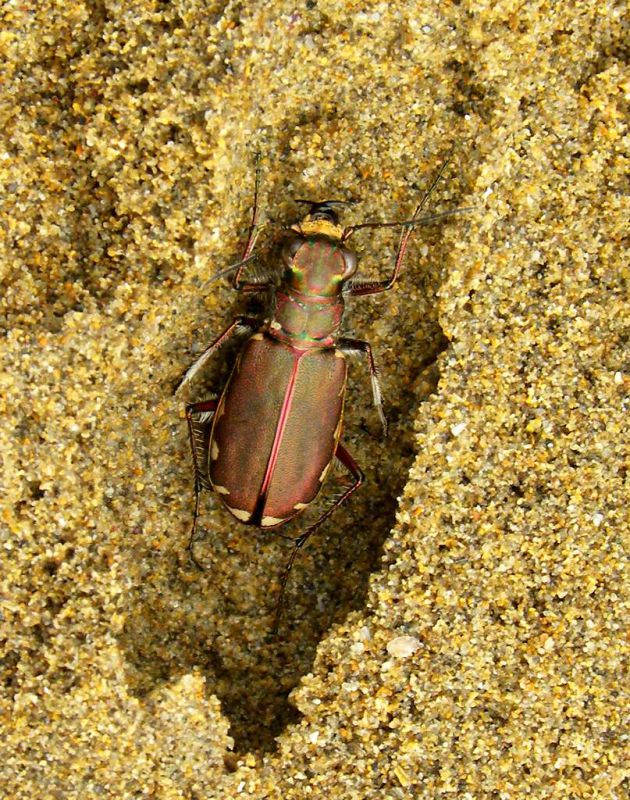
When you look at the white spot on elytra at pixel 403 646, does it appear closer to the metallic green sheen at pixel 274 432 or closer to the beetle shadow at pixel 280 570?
the beetle shadow at pixel 280 570

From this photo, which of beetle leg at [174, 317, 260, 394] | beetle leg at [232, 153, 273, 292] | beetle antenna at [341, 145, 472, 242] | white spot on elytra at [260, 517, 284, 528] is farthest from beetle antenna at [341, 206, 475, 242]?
white spot on elytra at [260, 517, 284, 528]

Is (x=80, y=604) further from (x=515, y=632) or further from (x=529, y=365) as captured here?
(x=529, y=365)

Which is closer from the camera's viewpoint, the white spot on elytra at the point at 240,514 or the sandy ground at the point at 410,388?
the sandy ground at the point at 410,388

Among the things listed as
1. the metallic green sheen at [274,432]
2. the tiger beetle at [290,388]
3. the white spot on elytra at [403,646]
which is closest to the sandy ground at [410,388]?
the white spot on elytra at [403,646]

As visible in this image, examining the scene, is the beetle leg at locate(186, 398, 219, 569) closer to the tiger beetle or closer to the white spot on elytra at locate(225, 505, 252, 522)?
the tiger beetle

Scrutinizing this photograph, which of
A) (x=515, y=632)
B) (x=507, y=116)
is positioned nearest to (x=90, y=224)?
(x=507, y=116)

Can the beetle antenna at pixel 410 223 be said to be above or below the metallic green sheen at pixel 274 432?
above
